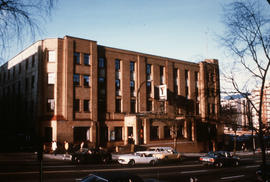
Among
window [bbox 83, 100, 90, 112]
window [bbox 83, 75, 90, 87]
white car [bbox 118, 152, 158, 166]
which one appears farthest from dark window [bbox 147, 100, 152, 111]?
white car [bbox 118, 152, 158, 166]

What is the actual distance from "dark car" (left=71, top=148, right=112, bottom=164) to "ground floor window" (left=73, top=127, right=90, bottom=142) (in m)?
10.3

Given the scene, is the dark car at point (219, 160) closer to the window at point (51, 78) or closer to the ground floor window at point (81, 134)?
the ground floor window at point (81, 134)

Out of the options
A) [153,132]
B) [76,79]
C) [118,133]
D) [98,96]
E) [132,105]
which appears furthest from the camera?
[153,132]

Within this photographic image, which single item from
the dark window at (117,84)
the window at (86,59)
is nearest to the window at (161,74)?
the dark window at (117,84)

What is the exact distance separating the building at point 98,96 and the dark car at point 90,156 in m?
8.99

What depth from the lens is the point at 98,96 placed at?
38719 mm

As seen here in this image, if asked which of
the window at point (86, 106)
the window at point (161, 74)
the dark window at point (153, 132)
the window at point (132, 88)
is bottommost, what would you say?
the dark window at point (153, 132)

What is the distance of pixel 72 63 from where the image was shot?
117 ft

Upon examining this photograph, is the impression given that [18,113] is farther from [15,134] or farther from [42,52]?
[42,52]

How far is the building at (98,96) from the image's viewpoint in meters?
35.2

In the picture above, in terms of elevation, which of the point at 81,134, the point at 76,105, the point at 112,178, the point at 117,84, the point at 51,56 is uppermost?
the point at 51,56

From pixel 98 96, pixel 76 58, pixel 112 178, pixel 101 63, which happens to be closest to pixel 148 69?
pixel 101 63

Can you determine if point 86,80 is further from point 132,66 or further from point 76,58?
point 132,66

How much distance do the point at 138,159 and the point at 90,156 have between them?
4.49m
